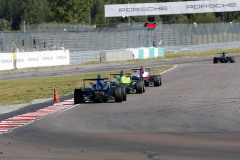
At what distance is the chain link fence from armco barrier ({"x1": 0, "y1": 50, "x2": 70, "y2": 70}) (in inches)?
39.5

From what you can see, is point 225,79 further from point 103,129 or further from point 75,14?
point 75,14

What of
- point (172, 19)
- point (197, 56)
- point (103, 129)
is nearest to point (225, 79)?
point (103, 129)

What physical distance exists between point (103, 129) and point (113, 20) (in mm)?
145042

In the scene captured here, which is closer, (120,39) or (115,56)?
(115,56)

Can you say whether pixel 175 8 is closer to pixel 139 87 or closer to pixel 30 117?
pixel 139 87

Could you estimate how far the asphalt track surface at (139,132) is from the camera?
9.85 m

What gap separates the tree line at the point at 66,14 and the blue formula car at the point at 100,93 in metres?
73.9

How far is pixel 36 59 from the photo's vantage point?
43875 millimetres

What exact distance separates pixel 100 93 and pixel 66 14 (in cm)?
7545

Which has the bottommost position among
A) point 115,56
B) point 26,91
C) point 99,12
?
point 26,91

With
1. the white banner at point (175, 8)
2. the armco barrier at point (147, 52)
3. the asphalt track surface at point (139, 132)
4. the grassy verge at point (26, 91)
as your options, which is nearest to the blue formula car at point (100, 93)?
the asphalt track surface at point (139, 132)

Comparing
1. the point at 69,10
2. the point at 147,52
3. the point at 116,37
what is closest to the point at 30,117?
the point at 147,52

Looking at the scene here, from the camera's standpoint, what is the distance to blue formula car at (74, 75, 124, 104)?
60.3 feet

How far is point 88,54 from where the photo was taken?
50.9m
